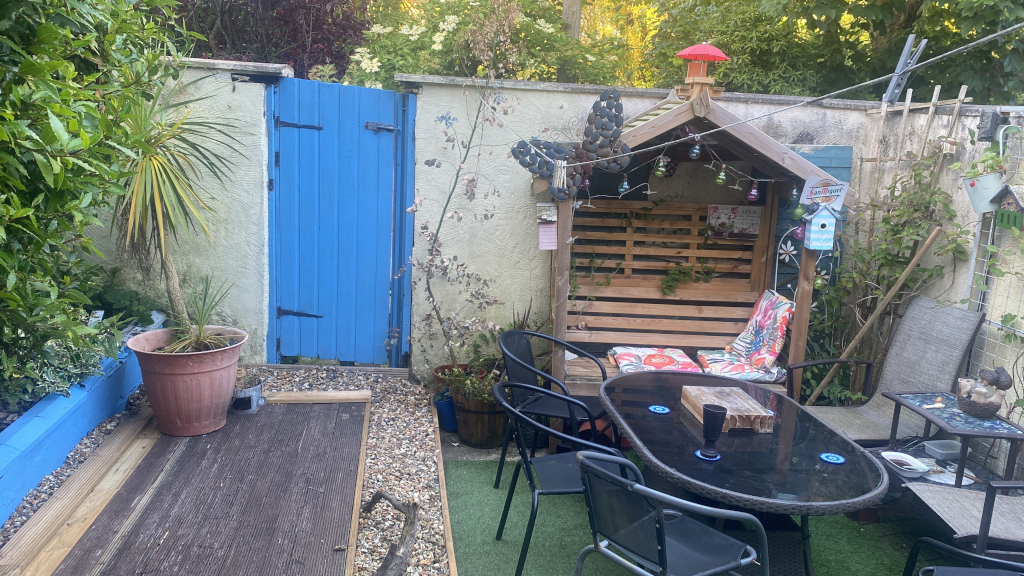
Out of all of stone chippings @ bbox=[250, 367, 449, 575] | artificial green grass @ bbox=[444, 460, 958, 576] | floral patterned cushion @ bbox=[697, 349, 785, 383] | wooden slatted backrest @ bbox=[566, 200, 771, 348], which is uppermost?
wooden slatted backrest @ bbox=[566, 200, 771, 348]

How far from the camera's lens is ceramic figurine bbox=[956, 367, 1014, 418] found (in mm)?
2887

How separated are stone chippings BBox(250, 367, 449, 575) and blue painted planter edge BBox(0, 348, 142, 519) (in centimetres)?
87

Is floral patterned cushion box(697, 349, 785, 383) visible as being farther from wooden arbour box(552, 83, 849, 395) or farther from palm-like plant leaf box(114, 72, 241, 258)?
palm-like plant leaf box(114, 72, 241, 258)

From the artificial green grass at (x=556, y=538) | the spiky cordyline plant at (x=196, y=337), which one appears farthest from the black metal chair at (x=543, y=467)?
the spiky cordyline plant at (x=196, y=337)

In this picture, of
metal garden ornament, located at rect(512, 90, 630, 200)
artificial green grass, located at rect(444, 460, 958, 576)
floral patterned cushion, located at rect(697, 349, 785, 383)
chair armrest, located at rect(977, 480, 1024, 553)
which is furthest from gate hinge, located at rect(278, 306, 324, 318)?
chair armrest, located at rect(977, 480, 1024, 553)

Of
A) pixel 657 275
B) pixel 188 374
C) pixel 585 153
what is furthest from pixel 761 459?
pixel 188 374

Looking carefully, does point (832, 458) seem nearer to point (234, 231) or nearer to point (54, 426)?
point (54, 426)

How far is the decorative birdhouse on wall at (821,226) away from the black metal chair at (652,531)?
6.64 feet

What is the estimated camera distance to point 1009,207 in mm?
3285

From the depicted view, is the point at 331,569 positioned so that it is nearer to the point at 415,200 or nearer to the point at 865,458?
the point at 865,458

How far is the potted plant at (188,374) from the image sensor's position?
11.4 ft

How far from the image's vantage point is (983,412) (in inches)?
114

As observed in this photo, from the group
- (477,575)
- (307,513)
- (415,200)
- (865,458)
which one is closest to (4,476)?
(307,513)

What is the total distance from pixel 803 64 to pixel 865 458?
16.0 feet
